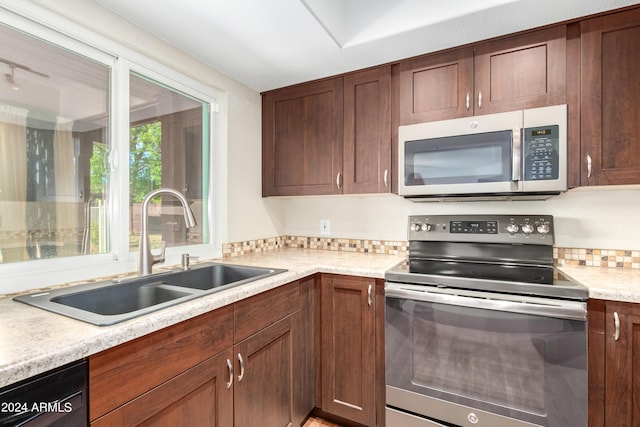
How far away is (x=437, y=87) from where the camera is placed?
68.8 inches

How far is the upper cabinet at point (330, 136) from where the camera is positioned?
1915mm

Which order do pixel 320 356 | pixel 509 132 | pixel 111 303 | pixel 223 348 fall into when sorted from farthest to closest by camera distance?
pixel 320 356, pixel 509 132, pixel 111 303, pixel 223 348

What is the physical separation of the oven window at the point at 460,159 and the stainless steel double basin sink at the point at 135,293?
97 cm

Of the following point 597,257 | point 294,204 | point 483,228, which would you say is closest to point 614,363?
point 597,257

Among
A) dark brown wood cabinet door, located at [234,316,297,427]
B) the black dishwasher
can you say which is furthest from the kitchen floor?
the black dishwasher

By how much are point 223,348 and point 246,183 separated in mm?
1300

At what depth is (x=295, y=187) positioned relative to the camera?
220cm

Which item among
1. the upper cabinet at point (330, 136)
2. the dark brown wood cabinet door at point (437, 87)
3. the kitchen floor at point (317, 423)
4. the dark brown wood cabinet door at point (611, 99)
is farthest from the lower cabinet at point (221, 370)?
the dark brown wood cabinet door at point (611, 99)

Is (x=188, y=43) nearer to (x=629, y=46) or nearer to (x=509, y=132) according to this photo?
(x=509, y=132)

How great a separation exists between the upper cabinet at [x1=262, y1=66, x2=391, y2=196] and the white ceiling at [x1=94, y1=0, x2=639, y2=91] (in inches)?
7.5

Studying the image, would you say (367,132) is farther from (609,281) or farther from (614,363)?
(614,363)

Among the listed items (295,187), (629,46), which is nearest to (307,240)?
(295,187)

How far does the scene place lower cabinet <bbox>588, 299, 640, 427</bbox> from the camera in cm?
117

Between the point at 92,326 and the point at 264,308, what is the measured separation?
2.13 feet
